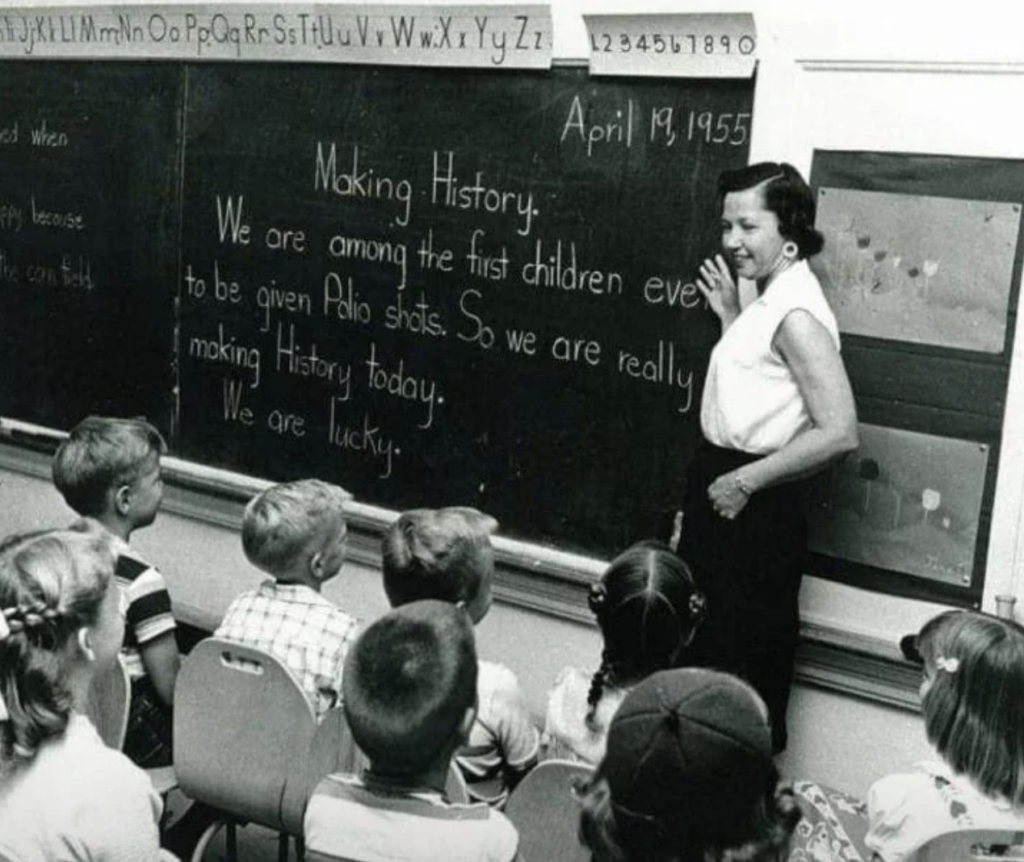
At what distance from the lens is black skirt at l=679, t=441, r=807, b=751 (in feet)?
10.7

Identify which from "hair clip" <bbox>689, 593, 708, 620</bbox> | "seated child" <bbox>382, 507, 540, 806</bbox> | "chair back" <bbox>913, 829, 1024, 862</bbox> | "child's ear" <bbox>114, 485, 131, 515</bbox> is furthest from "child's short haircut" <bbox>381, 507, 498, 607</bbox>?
"chair back" <bbox>913, 829, 1024, 862</bbox>

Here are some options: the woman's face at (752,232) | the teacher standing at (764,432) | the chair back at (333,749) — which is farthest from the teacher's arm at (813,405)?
the chair back at (333,749)

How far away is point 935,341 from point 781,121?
58 cm

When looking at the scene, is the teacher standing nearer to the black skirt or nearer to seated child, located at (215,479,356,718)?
the black skirt

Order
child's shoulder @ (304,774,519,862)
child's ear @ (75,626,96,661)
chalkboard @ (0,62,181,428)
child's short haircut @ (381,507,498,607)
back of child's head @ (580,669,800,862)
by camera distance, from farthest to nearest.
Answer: chalkboard @ (0,62,181,428), child's short haircut @ (381,507,498,607), child's ear @ (75,626,96,661), child's shoulder @ (304,774,519,862), back of child's head @ (580,669,800,862)

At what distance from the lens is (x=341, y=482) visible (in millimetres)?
4434

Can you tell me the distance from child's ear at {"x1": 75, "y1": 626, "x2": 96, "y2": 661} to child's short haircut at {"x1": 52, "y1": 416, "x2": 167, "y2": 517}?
104 centimetres

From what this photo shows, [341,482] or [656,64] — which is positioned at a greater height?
[656,64]

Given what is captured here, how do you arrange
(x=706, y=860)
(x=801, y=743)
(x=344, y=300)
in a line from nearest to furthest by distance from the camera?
(x=706, y=860)
(x=801, y=743)
(x=344, y=300)

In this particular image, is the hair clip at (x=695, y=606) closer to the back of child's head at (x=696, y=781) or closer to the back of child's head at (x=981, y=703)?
the back of child's head at (x=981, y=703)

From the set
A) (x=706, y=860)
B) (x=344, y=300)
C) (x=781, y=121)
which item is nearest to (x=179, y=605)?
(x=344, y=300)

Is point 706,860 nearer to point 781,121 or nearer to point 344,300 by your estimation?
point 781,121

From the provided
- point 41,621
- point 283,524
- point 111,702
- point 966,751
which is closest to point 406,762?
point 41,621

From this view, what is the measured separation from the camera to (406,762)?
2.06 m
